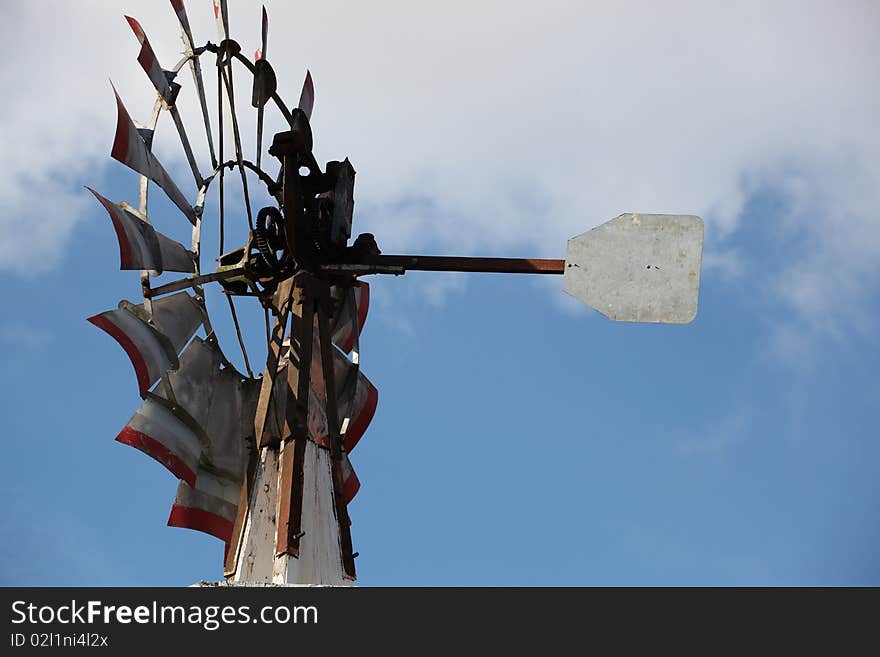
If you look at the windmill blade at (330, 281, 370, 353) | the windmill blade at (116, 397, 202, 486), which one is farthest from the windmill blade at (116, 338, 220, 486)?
the windmill blade at (330, 281, 370, 353)

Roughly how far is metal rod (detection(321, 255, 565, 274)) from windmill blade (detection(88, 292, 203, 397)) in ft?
3.76

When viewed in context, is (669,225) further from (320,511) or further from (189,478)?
(189,478)

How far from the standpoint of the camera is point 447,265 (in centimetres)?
1127

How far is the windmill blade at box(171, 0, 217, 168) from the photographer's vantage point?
38.4ft

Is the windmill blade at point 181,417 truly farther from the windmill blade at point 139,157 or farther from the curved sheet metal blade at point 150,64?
the curved sheet metal blade at point 150,64

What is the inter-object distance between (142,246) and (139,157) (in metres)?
0.73

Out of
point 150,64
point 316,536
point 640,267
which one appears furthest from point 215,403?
point 640,267

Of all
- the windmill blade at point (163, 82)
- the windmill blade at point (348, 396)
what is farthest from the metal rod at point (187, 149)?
the windmill blade at point (348, 396)

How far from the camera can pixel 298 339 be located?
1120cm

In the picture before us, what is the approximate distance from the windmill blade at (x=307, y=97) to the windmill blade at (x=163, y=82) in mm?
1083

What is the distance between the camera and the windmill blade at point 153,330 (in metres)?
10.6

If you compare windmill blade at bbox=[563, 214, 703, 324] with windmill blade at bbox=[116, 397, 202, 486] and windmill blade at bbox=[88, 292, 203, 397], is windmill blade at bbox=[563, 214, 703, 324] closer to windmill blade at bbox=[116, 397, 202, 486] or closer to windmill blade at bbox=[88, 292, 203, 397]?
windmill blade at bbox=[88, 292, 203, 397]

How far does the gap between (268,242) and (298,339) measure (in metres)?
0.85
